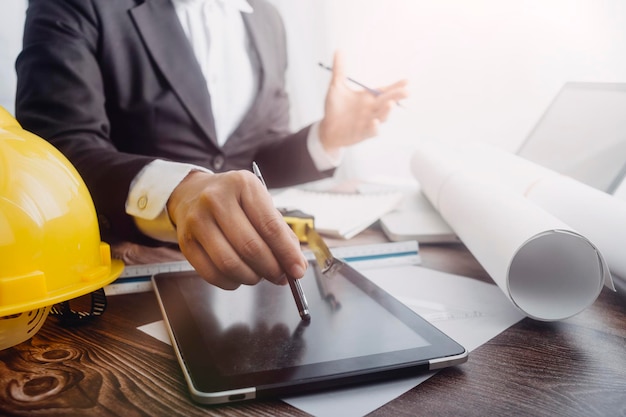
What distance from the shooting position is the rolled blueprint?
1.60 feet

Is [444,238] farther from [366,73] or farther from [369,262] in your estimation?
[366,73]

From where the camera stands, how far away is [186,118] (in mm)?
886

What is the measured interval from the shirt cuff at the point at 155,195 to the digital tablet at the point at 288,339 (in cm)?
8

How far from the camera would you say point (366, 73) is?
1.12 meters

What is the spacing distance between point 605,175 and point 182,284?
0.61 metres


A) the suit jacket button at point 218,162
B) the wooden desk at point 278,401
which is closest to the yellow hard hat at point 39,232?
the wooden desk at point 278,401

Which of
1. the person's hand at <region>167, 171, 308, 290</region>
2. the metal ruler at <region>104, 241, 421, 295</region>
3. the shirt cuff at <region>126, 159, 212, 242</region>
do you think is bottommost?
Answer: the metal ruler at <region>104, 241, 421, 295</region>

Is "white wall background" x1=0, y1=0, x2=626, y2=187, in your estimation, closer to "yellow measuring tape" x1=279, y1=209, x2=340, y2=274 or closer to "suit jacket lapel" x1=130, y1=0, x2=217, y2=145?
"suit jacket lapel" x1=130, y1=0, x2=217, y2=145

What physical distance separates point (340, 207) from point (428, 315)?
1.18 ft

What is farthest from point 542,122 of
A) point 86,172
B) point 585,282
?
point 86,172

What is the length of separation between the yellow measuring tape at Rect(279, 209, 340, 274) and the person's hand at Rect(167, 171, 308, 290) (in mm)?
105

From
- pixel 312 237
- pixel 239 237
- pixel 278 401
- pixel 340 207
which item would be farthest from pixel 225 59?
pixel 278 401

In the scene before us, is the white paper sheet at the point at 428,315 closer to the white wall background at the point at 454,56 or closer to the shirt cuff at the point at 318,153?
the shirt cuff at the point at 318,153

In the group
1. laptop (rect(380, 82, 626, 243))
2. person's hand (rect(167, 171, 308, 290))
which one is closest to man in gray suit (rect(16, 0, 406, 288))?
person's hand (rect(167, 171, 308, 290))
